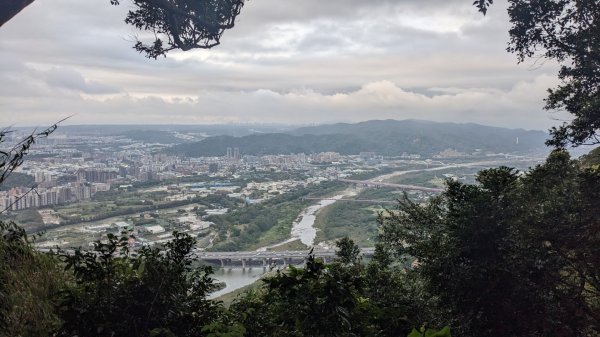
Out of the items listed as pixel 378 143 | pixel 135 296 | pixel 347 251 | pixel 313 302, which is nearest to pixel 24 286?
pixel 135 296

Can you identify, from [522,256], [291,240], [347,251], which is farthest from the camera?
[291,240]

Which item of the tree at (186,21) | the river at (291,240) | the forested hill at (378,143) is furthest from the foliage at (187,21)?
the forested hill at (378,143)

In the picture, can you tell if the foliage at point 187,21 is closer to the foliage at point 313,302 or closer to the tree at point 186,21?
the tree at point 186,21

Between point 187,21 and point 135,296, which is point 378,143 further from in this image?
point 135,296

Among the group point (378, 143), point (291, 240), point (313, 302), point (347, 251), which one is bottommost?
point (291, 240)

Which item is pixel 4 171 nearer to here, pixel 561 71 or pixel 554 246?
pixel 554 246
